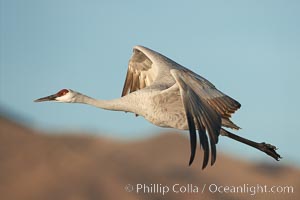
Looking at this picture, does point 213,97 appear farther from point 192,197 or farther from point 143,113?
point 192,197

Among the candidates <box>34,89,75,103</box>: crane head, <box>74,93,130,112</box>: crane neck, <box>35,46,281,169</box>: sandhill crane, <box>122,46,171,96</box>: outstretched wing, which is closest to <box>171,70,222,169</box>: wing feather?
<box>35,46,281,169</box>: sandhill crane

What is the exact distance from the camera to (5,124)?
39062 mm

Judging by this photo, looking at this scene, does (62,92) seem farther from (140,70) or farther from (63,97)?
(140,70)

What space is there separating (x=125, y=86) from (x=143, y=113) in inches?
114

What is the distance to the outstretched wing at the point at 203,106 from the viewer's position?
13.1 metres

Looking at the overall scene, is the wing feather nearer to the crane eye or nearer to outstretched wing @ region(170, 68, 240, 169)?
outstretched wing @ region(170, 68, 240, 169)

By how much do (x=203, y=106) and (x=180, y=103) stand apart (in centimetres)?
100

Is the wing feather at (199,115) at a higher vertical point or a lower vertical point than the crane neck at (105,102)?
lower

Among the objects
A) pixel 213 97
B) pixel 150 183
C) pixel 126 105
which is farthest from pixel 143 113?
pixel 150 183

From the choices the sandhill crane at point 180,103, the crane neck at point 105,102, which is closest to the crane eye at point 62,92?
the sandhill crane at point 180,103

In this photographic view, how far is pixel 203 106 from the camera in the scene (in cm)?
1378

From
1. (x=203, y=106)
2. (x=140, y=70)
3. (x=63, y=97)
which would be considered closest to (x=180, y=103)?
(x=203, y=106)

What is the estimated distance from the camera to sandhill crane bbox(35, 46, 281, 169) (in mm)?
13445

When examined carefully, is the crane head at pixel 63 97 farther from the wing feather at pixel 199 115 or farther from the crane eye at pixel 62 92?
the wing feather at pixel 199 115
